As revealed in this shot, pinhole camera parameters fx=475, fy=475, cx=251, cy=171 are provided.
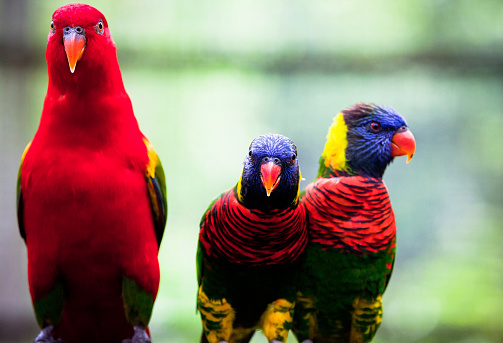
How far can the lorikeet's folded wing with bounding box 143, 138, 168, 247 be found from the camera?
1.36m

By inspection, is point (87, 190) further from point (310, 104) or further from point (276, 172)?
point (310, 104)

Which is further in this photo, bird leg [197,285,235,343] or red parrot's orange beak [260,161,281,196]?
bird leg [197,285,235,343]

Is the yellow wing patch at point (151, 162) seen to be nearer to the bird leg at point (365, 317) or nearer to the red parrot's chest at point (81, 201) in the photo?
the red parrot's chest at point (81, 201)

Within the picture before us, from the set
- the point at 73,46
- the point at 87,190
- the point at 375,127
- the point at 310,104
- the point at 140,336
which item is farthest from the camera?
the point at 310,104

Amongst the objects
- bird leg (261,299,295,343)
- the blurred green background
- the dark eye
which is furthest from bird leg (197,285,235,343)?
the blurred green background

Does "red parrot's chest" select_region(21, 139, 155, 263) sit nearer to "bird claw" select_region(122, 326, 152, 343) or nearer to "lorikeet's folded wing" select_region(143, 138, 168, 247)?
"lorikeet's folded wing" select_region(143, 138, 168, 247)

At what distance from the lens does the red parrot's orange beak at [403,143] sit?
143cm

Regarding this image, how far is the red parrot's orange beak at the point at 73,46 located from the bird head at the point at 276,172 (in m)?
0.48

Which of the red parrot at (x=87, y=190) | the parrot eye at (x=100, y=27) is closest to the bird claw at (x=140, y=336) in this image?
the red parrot at (x=87, y=190)

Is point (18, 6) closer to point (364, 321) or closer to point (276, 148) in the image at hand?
point (276, 148)

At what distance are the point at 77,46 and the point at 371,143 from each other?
2.83 feet

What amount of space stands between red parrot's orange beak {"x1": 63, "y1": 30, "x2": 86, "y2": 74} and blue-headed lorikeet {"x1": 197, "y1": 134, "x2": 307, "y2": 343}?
48 cm

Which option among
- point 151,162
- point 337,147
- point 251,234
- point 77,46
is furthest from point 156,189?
point 337,147

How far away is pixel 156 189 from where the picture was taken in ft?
4.51
